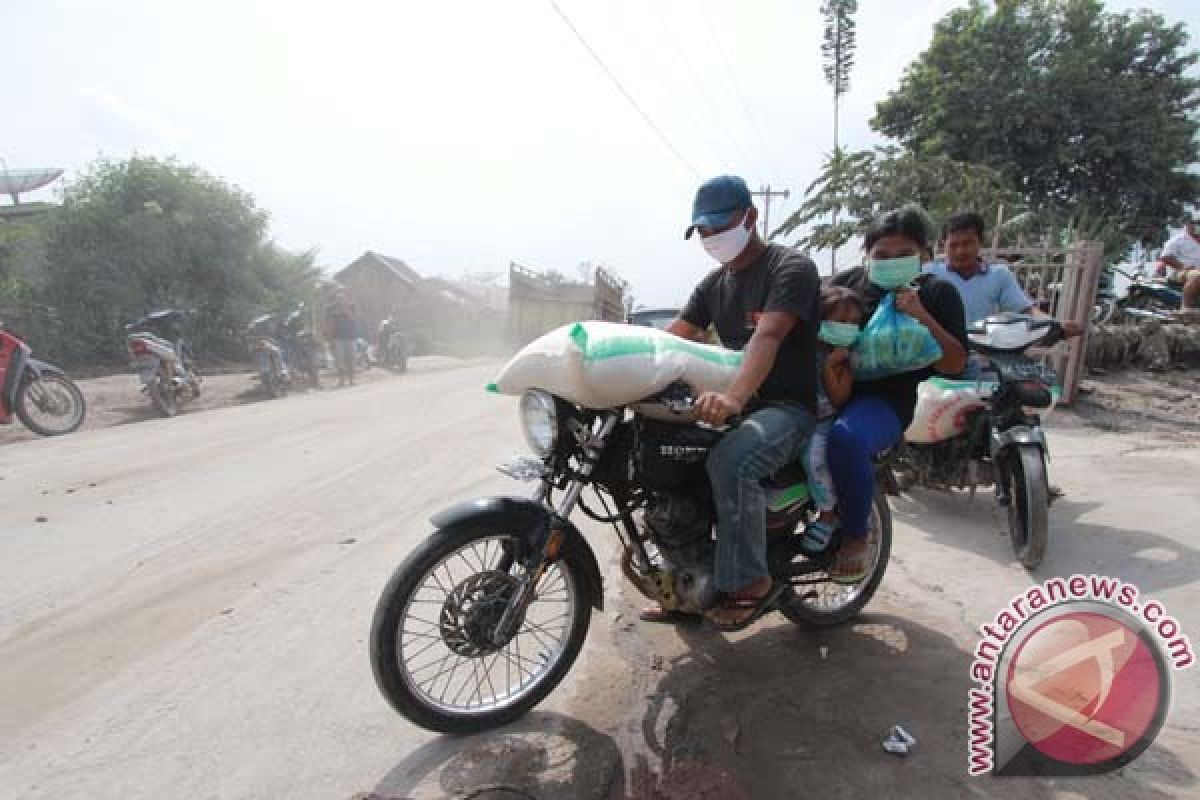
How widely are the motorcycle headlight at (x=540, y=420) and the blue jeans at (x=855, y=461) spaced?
A: 1.08 metres

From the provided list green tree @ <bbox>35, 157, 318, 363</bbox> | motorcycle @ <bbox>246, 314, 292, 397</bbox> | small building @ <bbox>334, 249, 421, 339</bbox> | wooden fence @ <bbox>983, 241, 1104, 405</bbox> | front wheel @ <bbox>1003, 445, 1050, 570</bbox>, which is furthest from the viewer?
small building @ <bbox>334, 249, 421, 339</bbox>

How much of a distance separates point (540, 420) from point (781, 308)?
0.92 m

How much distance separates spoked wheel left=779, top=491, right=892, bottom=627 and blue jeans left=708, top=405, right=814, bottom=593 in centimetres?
79

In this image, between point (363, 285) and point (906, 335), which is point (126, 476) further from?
point (363, 285)

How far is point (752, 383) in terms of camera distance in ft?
6.88

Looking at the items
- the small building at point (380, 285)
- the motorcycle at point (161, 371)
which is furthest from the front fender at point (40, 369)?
the small building at point (380, 285)

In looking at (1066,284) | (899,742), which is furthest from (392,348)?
(899,742)

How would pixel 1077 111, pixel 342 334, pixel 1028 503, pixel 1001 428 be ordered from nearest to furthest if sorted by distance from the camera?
pixel 1028 503, pixel 1001 428, pixel 342 334, pixel 1077 111

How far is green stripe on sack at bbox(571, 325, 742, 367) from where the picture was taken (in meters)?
1.96

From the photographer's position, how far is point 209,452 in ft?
19.6

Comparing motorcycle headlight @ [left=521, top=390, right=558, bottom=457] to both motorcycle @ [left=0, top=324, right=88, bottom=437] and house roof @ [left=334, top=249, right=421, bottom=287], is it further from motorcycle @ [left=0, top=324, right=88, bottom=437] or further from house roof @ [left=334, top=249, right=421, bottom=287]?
house roof @ [left=334, top=249, right=421, bottom=287]

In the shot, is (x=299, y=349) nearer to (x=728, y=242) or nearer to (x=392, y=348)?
(x=392, y=348)

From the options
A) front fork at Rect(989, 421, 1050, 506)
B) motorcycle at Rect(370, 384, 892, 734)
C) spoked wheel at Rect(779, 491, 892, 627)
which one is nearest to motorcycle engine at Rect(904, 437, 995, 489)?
front fork at Rect(989, 421, 1050, 506)

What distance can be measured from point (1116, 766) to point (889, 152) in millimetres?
12477
